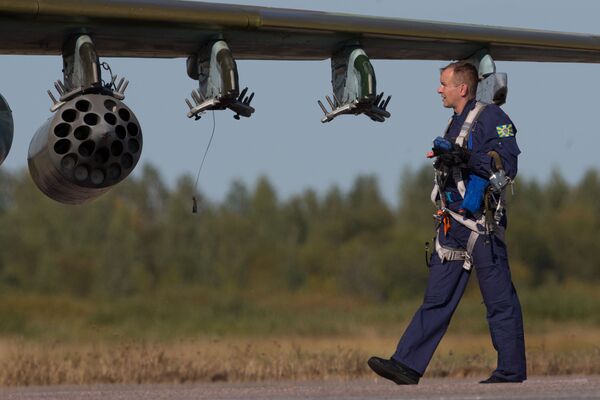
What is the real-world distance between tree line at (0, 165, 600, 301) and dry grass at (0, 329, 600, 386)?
7.38 feet

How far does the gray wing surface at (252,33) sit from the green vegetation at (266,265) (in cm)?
515

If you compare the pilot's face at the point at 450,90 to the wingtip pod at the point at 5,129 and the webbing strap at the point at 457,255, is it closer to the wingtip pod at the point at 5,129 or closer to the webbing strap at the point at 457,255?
the webbing strap at the point at 457,255

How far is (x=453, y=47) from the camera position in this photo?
35.8ft

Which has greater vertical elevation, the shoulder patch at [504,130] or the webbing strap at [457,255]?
the shoulder patch at [504,130]

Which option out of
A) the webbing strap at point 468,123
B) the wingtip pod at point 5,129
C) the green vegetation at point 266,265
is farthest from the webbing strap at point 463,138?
the green vegetation at point 266,265

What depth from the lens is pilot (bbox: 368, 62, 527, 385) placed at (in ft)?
28.8

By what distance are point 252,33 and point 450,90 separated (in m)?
1.87

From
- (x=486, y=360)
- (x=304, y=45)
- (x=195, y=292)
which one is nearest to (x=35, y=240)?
(x=195, y=292)

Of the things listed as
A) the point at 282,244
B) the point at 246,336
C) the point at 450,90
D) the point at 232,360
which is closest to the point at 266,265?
the point at 282,244

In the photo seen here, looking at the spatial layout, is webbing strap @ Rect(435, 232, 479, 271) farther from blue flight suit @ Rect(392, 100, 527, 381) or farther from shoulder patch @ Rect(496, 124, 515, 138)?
shoulder patch @ Rect(496, 124, 515, 138)

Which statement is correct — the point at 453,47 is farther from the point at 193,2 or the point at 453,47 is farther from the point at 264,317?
the point at 264,317

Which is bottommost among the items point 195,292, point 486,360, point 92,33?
point 486,360

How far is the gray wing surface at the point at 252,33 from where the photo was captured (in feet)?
31.0

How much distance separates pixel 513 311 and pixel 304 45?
295 centimetres
